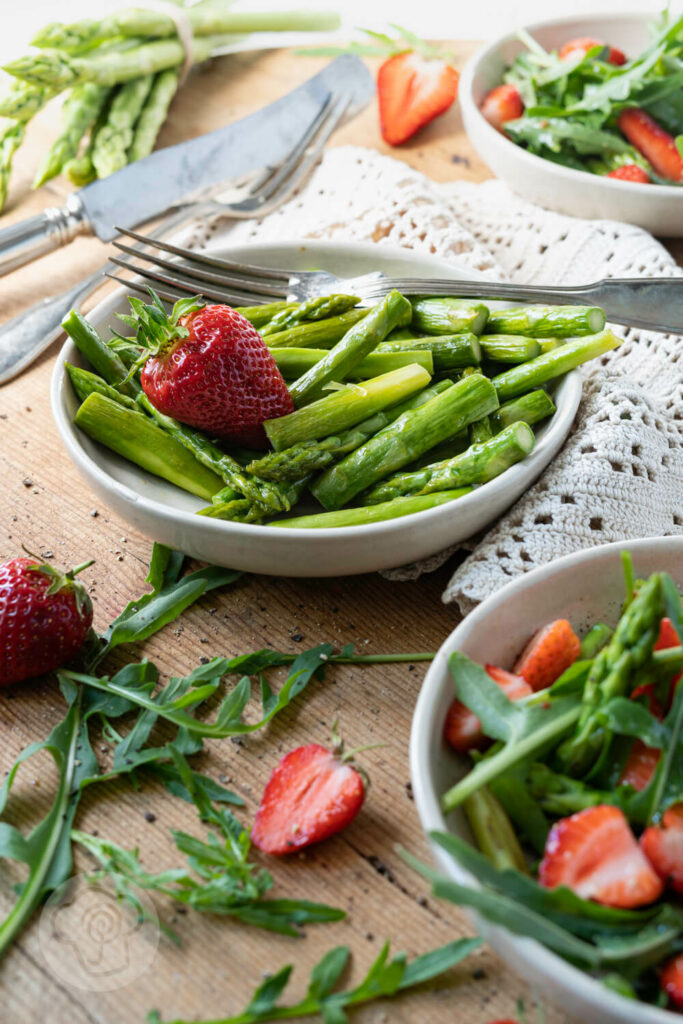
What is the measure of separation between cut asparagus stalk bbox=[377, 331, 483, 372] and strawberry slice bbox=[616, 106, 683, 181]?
3.24ft

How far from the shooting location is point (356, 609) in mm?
1562

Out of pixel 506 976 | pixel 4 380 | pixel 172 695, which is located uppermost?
pixel 4 380

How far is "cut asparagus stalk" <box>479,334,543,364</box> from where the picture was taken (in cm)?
175

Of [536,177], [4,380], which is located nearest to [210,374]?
[4,380]

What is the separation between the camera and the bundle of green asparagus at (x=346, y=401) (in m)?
1.55

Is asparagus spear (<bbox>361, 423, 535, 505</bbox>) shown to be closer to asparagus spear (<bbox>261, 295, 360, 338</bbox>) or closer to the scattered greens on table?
asparagus spear (<bbox>261, 295, 360, 338</bbox>)

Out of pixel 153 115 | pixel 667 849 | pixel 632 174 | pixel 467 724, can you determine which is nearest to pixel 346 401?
pixel 467 724

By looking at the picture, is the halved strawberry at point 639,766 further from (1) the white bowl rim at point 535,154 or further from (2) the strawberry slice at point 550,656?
(1) the white bowl rim at point 535,154

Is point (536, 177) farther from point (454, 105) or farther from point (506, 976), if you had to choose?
point (506, 976)

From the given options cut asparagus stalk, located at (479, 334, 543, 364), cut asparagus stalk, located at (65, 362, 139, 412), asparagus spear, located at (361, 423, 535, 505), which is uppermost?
cut asparagus stalk, located at (65, 362, 139, 412)

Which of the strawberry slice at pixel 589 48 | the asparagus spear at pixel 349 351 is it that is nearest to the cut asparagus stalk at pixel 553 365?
the asparagus spear at pixel 349 351

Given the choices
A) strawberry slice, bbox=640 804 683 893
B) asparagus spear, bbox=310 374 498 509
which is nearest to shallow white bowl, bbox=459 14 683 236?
asparagus spear, bbox=310 374 498 509

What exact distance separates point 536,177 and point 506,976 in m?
1.85

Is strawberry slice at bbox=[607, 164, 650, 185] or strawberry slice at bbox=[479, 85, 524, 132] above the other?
strawberry slice at bbox=[479, 85, 524, 132]
